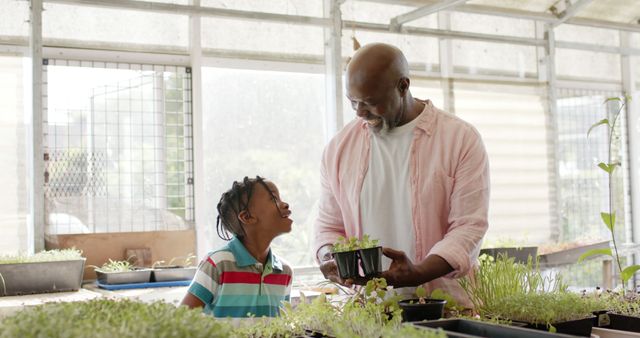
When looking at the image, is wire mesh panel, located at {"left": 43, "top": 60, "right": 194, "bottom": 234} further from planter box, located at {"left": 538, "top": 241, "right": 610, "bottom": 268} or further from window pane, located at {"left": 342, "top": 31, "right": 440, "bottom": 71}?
planter box, located at {"left": 538, "top": 241, "right": 610, "bottom": 268}

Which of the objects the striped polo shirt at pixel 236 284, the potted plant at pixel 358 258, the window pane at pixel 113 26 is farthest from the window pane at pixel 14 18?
the potted plant at pixel 358 258

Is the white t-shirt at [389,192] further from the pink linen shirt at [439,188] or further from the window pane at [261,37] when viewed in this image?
the window pane at [261,37]

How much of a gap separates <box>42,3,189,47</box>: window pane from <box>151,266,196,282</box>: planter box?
1.68 m

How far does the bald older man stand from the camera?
2537 millimetres

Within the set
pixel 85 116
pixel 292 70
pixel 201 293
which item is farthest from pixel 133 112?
pixel 201 293

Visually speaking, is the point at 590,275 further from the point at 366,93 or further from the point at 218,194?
the point at 366,93

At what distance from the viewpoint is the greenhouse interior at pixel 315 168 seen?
7.52ft

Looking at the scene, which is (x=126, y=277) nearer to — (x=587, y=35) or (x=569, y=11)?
(x=569, y=11)

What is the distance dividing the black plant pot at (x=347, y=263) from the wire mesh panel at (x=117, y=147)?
3009 mm

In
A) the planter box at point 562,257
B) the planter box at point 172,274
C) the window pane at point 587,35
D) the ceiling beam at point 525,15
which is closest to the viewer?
the planter box at point 172,274

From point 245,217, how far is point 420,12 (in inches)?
128

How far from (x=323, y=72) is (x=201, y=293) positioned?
3323 mm

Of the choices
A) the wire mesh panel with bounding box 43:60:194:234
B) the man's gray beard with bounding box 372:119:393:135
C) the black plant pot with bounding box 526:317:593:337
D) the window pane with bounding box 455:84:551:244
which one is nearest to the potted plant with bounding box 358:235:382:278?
the black plant pot with bounding box 526:317:593:337

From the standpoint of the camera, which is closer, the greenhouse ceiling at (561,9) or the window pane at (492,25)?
the greenhouse ceiling at (561,9)
